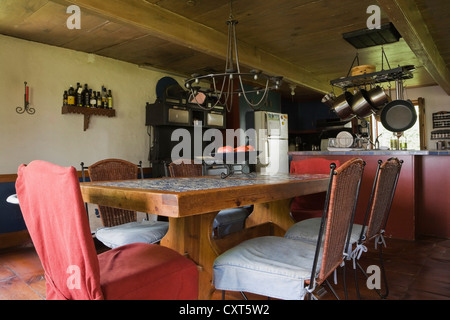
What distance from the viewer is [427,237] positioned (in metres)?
3.64

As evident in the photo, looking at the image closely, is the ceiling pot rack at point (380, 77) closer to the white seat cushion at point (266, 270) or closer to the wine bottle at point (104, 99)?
the white seat cushion at point (266, 270)

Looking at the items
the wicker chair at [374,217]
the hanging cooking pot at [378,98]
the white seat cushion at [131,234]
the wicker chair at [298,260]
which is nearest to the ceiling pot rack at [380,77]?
the hanging cooking pot at [378,98]

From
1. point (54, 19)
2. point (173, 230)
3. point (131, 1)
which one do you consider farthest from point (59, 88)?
point (173, 230)

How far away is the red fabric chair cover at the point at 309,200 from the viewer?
268 centimetres

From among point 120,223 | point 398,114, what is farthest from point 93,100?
point 398,114

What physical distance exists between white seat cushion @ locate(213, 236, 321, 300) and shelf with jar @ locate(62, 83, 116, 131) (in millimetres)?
3520

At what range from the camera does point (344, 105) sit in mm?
4121

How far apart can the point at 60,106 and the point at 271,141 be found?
12.4ft

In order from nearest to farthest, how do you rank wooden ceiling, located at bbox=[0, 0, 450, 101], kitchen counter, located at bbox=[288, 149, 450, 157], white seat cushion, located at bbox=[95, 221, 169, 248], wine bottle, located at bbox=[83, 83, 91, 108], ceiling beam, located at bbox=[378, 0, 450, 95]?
1. white seat cushion, located at bbox=[95, 221, 169, 248]
2. ceiling beam, located at bbox=[378, 0, 450, 95]
3. wooden ceiling, located at bbox=[0, 0, 450, 101]
4. kitchen counter, located at bbox=[288, 149, 450, 157]
5. wine bottle, located at bbox=[83, 83, 91, 108]

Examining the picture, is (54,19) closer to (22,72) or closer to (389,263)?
(22,72)

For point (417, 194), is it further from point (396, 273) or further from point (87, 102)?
point (87, 102)

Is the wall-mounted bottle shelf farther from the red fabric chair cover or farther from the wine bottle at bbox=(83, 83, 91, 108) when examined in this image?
the red fabric chair cover

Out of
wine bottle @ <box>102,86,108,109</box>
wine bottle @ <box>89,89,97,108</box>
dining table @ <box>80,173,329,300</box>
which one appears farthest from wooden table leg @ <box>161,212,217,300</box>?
wine bottle @ <box>102,86,108,109</box>

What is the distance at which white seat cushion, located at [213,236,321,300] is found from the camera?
1.27 meters
